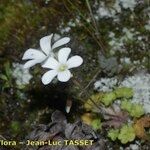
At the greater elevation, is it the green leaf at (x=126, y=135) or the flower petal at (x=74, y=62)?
the flower petal at (x=74, y=62)

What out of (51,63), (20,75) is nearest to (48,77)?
(51,63)

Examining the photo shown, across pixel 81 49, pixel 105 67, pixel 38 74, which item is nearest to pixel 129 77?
pixel 105 67

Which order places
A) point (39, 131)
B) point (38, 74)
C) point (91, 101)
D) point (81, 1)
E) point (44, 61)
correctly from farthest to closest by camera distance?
point (81, 1) → point (38, 74) → point (91, 101) → point (39, 131) → point (44, 61)

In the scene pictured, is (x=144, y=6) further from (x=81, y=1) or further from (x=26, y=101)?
(x=26, y=101)

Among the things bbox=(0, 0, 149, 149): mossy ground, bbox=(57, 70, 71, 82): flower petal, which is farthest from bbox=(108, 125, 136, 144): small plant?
bbox=(57, 70, 71, 82): flower petal

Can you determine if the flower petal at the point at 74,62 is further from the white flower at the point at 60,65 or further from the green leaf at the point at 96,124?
the green leaf at the point at 96,124

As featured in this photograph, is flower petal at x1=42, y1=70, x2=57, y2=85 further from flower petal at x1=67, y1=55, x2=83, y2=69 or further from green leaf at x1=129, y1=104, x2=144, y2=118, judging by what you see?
green leaf at x1=129, y1=104, x2=144, y2=118

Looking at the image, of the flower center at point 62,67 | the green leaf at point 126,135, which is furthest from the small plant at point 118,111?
the flower center at point 62,67
